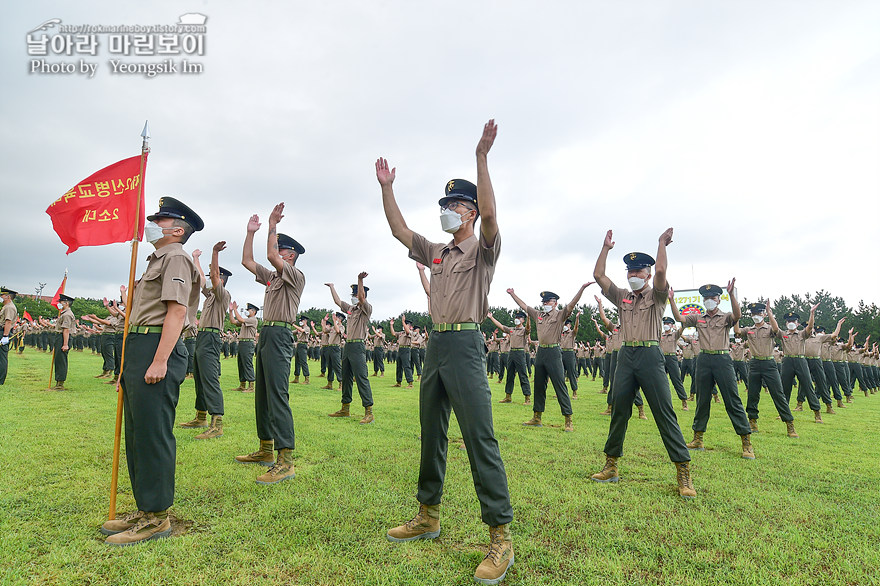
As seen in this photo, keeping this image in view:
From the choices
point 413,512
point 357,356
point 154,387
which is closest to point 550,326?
point 357,356

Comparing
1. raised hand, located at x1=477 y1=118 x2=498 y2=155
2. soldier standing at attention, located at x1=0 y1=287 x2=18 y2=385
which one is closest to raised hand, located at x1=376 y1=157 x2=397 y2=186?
raised hand, located at x1=477 y1=118 x2=498 y2=155

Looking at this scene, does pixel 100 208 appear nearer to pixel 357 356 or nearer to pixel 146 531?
pixel 146 531

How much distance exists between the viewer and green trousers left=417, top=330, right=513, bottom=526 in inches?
126

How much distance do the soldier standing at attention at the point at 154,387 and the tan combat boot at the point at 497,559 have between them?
245cm

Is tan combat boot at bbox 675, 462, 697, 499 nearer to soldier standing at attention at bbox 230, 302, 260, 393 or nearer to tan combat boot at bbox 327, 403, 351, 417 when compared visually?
tan combat boot at bbox 327, 403, 351, 417

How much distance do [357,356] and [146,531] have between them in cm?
600

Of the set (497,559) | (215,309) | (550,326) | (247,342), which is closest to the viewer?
(497,559)

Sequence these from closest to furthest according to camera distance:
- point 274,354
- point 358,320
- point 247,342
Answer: point 274,354 < point 358,320 < point 247,342

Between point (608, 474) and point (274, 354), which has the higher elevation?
point (274, 354)

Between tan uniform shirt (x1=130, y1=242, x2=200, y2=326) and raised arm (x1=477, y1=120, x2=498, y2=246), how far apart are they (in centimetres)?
253

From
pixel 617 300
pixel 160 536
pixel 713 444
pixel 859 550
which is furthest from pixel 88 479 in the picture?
pixel 713 444

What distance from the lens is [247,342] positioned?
10094mm

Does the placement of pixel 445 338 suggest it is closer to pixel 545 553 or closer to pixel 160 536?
pixel 545 553

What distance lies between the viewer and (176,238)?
160 inches
